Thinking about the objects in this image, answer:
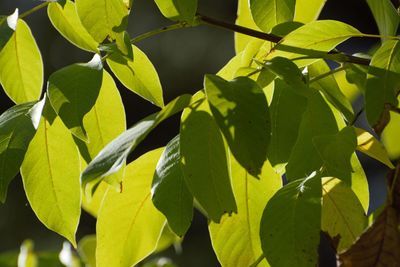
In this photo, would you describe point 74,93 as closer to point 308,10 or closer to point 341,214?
point 341,214

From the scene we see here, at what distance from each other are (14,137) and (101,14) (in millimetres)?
160

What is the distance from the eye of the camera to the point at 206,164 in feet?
2.79

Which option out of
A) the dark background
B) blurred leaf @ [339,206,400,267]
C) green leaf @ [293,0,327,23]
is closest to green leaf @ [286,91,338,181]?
blurred leaf @ [339,206,400,267]

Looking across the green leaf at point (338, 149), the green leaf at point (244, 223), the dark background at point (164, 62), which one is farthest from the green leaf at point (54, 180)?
the dark background at point (164, 62)

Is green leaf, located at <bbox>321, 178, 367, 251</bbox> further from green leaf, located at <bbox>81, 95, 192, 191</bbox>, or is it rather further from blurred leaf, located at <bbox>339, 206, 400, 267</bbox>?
green leaf, located at <bbox>81, 95, 192, 191</bbox>

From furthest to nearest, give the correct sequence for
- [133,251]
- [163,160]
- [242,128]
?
[133,251], [163,160], [242,128]

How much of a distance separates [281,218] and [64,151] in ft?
0.90

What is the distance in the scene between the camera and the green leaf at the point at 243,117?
30.8 inches

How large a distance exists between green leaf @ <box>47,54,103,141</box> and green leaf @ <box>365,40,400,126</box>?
278 mm

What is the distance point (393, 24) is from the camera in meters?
1.00

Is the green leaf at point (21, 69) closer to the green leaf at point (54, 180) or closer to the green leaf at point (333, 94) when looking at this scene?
the green leaf at point (54, 180)

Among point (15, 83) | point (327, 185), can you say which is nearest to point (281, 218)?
point (327, 185)

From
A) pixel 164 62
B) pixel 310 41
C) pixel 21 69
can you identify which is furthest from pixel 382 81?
pixel 164 62

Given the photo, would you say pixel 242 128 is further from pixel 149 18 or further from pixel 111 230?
pixel 149 18
